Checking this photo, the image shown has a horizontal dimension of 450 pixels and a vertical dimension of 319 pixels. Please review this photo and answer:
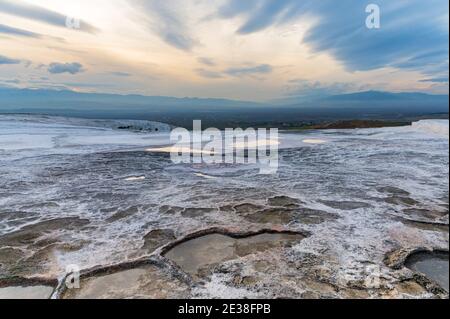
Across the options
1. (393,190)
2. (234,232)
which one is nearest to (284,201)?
(234,232)

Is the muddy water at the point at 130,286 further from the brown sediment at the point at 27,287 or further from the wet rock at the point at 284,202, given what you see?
the wet rock at the point at 284,202

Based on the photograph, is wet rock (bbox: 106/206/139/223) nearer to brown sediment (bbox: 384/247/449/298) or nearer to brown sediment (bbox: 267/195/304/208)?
brown sediment (bbox: 267/195/304/208)

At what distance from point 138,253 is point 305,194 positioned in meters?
4.57

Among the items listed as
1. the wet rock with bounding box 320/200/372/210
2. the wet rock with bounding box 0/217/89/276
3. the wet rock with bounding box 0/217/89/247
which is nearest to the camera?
the wet rock with bounding box 0/217/89/276

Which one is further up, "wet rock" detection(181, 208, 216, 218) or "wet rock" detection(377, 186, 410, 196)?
"wet rock" detection(377, 186, 410, 196)

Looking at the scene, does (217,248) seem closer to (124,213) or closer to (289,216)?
(289,216)

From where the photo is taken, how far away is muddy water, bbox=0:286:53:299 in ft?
13.1

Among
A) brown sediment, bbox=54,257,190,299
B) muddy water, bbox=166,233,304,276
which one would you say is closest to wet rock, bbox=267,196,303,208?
muddy water, bbox=166,233,304,276

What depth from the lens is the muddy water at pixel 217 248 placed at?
4844mm

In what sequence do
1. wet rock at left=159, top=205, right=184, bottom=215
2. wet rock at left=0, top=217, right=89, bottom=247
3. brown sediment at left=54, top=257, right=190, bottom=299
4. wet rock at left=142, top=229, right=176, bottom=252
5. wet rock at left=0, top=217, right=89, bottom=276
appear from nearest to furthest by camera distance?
1. brown sediment at left=54, top=257, right=190, bottom=299
2. wet rock at left=0, top=217, right=89, bottom=276
3. wet rock at left=142, top=229, right=176, bottom=252
4. wet rock at left=0, top=217, right=89, bottom=247
5. wet rock at left=159, top=205, right=184, bottom=215

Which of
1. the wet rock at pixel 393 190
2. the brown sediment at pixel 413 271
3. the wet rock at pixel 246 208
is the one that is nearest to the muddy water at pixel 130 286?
the wet rock at pixel 246 208

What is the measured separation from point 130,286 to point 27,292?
1.30 m

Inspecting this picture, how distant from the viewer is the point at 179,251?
5.23m

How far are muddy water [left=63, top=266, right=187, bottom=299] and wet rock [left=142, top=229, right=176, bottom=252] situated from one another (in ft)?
2.46
